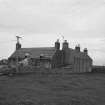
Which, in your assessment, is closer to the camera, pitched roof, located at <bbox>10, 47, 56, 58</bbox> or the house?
the house

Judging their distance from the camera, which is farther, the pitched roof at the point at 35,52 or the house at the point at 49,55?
the pitched roof at the point at 35,52

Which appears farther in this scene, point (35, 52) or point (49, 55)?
point (35, 52)

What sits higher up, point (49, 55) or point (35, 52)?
point (35, 52)

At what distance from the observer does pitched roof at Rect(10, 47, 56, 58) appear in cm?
5534

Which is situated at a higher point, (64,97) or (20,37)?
(20,37)

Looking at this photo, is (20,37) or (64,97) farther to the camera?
(20,37)

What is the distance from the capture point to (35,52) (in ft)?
190

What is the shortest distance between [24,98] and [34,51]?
146 feet

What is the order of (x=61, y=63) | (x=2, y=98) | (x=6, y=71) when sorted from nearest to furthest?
(x=2, y=98)
(x=6, y=71)
(x=61, y=63)

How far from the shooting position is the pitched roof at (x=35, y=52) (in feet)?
182

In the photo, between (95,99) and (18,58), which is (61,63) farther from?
(95,99)

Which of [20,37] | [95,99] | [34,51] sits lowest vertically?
[95,99]

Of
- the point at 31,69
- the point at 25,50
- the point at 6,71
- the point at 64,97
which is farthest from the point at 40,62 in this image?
the point at 64,97

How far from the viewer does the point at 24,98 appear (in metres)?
→ 14.6
